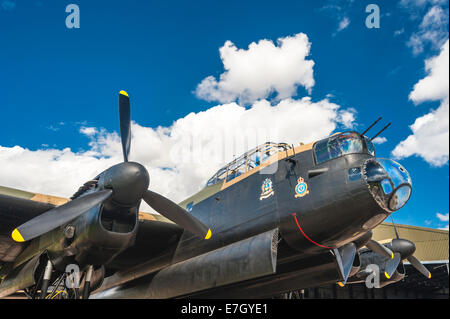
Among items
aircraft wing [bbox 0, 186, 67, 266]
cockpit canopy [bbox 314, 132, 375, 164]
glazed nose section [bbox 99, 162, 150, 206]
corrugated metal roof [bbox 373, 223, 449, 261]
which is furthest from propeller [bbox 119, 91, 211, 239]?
corrugated metal roof [bbox 373, 223, 449, 261]

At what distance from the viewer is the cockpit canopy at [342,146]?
646cm

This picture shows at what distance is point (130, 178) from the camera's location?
21.0 feet

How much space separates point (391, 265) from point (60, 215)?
11.1m

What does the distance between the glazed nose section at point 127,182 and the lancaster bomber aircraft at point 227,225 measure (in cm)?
2

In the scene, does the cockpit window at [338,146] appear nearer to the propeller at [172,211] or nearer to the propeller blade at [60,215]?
the propeller at [172,211]

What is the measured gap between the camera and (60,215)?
634 centimetres

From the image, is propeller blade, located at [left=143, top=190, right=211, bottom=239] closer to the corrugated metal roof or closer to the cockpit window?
the cockpit window

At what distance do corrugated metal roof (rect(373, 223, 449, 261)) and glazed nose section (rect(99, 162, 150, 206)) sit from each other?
2872 cm

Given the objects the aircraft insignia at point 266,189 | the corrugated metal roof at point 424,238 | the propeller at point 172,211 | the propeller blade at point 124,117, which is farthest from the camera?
the corrugated metal roof at point 424,238

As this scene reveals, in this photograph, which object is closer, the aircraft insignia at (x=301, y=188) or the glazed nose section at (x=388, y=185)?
the glazed nose section at (x=388, y=185)

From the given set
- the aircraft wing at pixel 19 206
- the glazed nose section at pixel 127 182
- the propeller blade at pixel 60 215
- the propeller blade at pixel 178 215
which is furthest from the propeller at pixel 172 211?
the aircraft wing at pixel 19 206

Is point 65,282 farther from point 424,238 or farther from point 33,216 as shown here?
point 424,238
